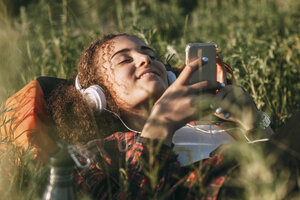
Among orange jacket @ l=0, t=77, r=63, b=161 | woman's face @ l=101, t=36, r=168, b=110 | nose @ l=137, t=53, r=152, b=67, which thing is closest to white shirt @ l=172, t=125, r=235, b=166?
woman's face @ l=101, t=36, r=168, b=110

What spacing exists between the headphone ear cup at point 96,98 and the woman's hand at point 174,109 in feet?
1.77

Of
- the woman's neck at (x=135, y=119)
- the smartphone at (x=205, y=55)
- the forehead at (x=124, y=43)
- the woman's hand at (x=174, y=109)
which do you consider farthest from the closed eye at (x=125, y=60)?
the woman's hand at (x=174, y=109)

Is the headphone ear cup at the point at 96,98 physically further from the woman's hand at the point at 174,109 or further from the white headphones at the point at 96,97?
the woman's hand at the point at 174,109

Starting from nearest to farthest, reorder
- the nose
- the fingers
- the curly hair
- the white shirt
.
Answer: the fingers
the white shirt
the nose
the curly hair

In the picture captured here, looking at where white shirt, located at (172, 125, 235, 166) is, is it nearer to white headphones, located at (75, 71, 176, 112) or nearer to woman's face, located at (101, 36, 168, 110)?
woman's face, located at (101, 36, 168, 110)

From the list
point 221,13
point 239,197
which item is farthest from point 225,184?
point 221,13

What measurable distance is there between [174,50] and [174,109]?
1584 millimetres

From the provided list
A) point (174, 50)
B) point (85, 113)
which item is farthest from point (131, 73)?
point (174, 50)

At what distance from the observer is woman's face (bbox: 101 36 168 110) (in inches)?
91.4

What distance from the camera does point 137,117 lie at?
248 centimetres

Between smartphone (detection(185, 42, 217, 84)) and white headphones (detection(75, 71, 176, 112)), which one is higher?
smartphone (detection(185, 42, 217, 84))

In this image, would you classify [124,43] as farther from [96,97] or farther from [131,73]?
[96,97]

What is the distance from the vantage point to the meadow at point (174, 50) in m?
1.83

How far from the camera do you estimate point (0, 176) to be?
171cm
